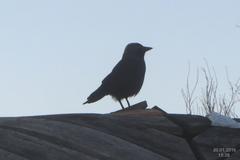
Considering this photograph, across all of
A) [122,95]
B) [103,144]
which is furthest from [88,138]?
[122,95]

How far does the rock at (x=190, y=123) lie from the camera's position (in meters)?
3.53

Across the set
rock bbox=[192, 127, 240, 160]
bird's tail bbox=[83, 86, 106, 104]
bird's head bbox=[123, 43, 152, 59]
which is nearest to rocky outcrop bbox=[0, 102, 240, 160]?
rock bbox=[192, 127, 240, 160]

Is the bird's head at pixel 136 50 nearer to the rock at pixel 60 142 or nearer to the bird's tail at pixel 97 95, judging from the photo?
the bird's tail at pixel 97 95

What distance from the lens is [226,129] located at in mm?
3576

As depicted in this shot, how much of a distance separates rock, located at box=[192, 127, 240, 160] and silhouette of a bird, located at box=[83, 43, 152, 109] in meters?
4.42

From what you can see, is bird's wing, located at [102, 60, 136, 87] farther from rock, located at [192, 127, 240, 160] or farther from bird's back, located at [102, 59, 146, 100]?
rock, located at [192, 127, 240, 160]

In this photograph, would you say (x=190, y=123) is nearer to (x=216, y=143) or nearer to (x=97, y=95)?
(x=216, y=143)

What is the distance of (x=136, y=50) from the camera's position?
8.46m

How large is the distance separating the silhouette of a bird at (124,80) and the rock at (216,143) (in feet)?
14.5

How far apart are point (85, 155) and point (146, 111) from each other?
43.6 inches

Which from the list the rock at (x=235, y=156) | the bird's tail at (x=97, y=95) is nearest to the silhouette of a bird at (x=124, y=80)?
the bird's tail at (x=97, y=95)

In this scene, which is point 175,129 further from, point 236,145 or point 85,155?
point 85,155

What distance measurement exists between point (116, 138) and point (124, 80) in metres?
4.80

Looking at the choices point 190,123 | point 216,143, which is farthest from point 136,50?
point 216,143
